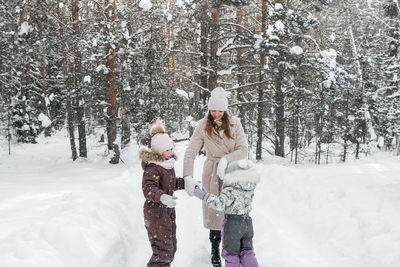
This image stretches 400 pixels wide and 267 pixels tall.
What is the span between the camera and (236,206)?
12.4 ft

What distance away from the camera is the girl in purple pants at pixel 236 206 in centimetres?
373

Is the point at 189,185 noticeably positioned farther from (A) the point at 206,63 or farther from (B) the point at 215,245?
(A) the point at 206,63

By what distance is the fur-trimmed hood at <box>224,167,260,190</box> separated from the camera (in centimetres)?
371

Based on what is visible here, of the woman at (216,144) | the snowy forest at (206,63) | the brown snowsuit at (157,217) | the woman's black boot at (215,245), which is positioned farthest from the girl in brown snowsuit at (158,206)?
the snowy forest at (206,63)

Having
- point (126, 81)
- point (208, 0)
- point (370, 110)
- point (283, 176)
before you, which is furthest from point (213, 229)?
point (370, 110)

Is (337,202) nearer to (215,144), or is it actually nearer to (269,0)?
(215,144)

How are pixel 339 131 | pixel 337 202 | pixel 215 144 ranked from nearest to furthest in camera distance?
pixel 215 144 < pixel 337 202 < pixel 339 131

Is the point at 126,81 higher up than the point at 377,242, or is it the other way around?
the point at 126,81

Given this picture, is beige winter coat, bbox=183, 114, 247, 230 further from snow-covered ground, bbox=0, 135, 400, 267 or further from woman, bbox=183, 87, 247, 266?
snow-covered ground, bbox=0, 135, 400, 267

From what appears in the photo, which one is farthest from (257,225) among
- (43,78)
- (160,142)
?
(43,78)

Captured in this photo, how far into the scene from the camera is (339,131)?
2350 centimetres

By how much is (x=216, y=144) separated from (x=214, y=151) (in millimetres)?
106

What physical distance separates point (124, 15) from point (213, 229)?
14229 mm

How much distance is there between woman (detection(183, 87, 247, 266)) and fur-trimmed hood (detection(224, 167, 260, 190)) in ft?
2.17
